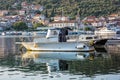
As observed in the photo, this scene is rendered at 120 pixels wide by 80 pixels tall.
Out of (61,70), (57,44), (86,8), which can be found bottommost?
(61,70)

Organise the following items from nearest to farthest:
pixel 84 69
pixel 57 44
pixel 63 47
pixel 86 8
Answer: pixel 84 69 < pixel 63 47 < pixel 57 44 < pixel 86 8

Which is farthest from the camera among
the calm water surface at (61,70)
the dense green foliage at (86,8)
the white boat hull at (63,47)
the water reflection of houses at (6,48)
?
the dense green foliage at (86,8)

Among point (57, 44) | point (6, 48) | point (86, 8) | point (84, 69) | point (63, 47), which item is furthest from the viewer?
point (86, 8)

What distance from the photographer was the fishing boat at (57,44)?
48.4 meters

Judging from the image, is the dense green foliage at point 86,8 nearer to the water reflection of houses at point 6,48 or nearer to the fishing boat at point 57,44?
the water reflection of houses at point 6,48

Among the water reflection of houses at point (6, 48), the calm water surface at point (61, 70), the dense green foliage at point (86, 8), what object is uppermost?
the dense green foliage at point (86, 8)

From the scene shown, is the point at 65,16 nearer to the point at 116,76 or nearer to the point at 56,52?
the point at 56,52

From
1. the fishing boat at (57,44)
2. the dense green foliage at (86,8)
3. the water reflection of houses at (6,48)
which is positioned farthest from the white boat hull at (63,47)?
the dense green foliage at (86,8)

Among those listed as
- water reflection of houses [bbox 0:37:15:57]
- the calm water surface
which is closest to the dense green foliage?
water reflection of houses [bbox 0:37:15:57]

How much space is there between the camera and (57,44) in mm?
48906

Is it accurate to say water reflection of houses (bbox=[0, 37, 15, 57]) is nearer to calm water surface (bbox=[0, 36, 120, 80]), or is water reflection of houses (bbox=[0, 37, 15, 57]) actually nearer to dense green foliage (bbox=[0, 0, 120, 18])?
calm water surface (bbox=[0, 36, 120, 80])

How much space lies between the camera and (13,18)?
171 m

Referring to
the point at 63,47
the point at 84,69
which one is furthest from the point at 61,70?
the point at 63,47

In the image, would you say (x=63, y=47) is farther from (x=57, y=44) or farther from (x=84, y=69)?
(x=84, y=69)
